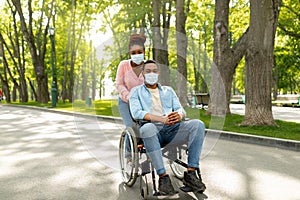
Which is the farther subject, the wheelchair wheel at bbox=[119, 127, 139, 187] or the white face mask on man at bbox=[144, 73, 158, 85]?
the white face mask on man at bbox=[144, 73, 158, 85]

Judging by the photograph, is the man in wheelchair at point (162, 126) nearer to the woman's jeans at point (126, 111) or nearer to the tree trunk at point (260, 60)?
the woman's jeans at point (126, 111)

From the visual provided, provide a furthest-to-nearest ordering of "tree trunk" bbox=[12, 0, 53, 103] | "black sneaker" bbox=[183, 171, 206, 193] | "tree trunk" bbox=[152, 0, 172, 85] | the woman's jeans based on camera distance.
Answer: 1. "tree trunk" bbox=[12, 0, 53, 103]
2. the woman's jeans
3. "tree trunk" bbox=[152, 0, 172, 85]
4. "black sneaker" bbox=[183, 171, 206, 193]

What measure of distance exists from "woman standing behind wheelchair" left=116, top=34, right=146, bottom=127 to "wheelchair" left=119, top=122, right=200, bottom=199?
449 millimetres

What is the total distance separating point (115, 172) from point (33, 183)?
1.12m

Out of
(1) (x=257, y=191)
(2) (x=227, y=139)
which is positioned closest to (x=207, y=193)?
(1) (x=257, y=191)

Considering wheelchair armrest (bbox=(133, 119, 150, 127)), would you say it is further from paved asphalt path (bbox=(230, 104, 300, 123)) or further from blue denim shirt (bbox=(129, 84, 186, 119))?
paved asphalt path (bbox=(230, 104, 300, 123))

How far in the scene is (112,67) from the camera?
14.1 feet

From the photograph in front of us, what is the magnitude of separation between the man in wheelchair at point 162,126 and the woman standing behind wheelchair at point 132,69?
0.56 feet

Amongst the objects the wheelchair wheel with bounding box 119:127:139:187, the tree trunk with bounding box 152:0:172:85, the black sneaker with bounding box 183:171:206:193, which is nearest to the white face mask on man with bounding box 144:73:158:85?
the tree trunk with bounding box 152:0:172:85

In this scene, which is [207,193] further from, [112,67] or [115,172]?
[112,67]

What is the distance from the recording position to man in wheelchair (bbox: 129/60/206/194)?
3600 millimetres

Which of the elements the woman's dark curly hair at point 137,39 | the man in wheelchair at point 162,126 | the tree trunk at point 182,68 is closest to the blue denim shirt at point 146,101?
the man in wheelchair at point 162,126

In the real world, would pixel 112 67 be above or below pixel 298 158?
above

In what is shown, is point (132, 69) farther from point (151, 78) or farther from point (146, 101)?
point (146, 101)
